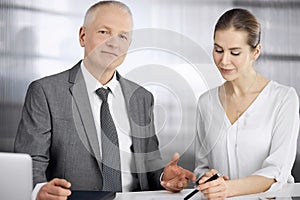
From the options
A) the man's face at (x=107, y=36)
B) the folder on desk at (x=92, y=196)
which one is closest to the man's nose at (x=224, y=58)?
the man's face at (x=107, y=36)

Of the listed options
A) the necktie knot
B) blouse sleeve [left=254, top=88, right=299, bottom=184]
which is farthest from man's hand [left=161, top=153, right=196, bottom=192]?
the necktie knot

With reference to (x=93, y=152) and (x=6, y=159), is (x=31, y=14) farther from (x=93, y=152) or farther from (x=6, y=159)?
(x=6, y=159)

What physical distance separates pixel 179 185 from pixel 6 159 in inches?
31.2

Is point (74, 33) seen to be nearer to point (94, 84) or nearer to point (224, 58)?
point (94, 84)

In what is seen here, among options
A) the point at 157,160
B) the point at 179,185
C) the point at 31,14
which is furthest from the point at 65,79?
the point at 31,14

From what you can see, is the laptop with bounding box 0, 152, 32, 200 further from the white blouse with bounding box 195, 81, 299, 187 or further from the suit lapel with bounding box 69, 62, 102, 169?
the white blouse with bounding box 195, 81, 299, 187

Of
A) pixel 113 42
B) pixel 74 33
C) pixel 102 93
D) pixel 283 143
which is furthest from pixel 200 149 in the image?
pixel 74 33

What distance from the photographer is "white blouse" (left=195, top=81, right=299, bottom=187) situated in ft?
6.90

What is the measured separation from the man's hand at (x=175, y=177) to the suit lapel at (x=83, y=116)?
28 cm

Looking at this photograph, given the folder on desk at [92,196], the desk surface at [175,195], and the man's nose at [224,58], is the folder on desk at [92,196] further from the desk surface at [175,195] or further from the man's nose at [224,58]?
the man's nose at [224,58]

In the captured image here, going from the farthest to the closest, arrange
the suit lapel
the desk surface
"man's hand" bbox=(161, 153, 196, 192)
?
the suit lapel, "man's hand" bbox=(161, 153, 196, 192), the desk surface

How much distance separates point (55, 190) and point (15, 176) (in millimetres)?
372

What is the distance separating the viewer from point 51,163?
2176 mm

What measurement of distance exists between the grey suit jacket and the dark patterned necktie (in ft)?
0.10
